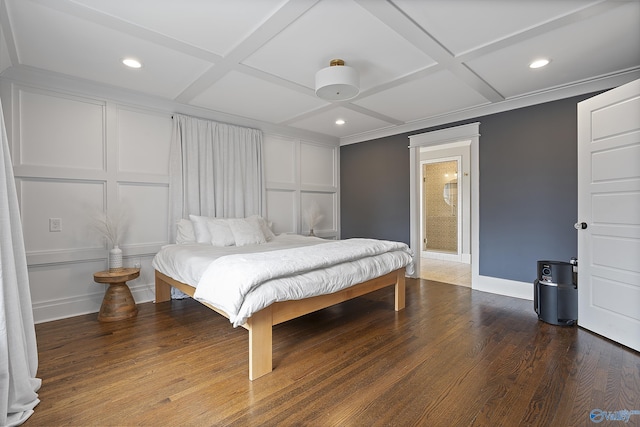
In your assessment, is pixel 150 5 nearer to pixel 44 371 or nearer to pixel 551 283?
pixel 44 371

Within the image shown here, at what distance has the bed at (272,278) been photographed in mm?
1923

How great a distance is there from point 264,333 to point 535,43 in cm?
304

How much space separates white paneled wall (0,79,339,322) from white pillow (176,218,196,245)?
249 millimetres

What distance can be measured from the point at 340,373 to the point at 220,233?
87.2 inches

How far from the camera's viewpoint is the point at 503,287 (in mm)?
3777

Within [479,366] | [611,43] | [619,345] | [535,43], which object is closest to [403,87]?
[535,43]

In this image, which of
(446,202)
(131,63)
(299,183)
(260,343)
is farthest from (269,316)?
(446,202)

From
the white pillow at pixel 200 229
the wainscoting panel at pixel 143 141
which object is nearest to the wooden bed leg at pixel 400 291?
the white pillow at pixel 200 229

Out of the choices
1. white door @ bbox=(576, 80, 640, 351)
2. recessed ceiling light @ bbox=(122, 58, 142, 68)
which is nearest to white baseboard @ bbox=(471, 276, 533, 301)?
white door @ bbox=(576, 80, 640, 351)

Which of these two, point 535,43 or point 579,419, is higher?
point 535,43

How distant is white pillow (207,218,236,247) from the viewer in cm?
350

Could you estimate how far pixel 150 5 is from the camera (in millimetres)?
1910

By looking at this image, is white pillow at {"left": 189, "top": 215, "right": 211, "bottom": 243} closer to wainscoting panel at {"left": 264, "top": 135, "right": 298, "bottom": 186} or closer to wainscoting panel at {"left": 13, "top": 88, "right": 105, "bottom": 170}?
wainscoting panel at {"left": 13, "top": 88, "right": 105, "bottom": 170}

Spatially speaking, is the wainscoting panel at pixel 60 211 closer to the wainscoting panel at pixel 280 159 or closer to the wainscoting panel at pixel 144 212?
the wainscoting panel at pixel 144 212
